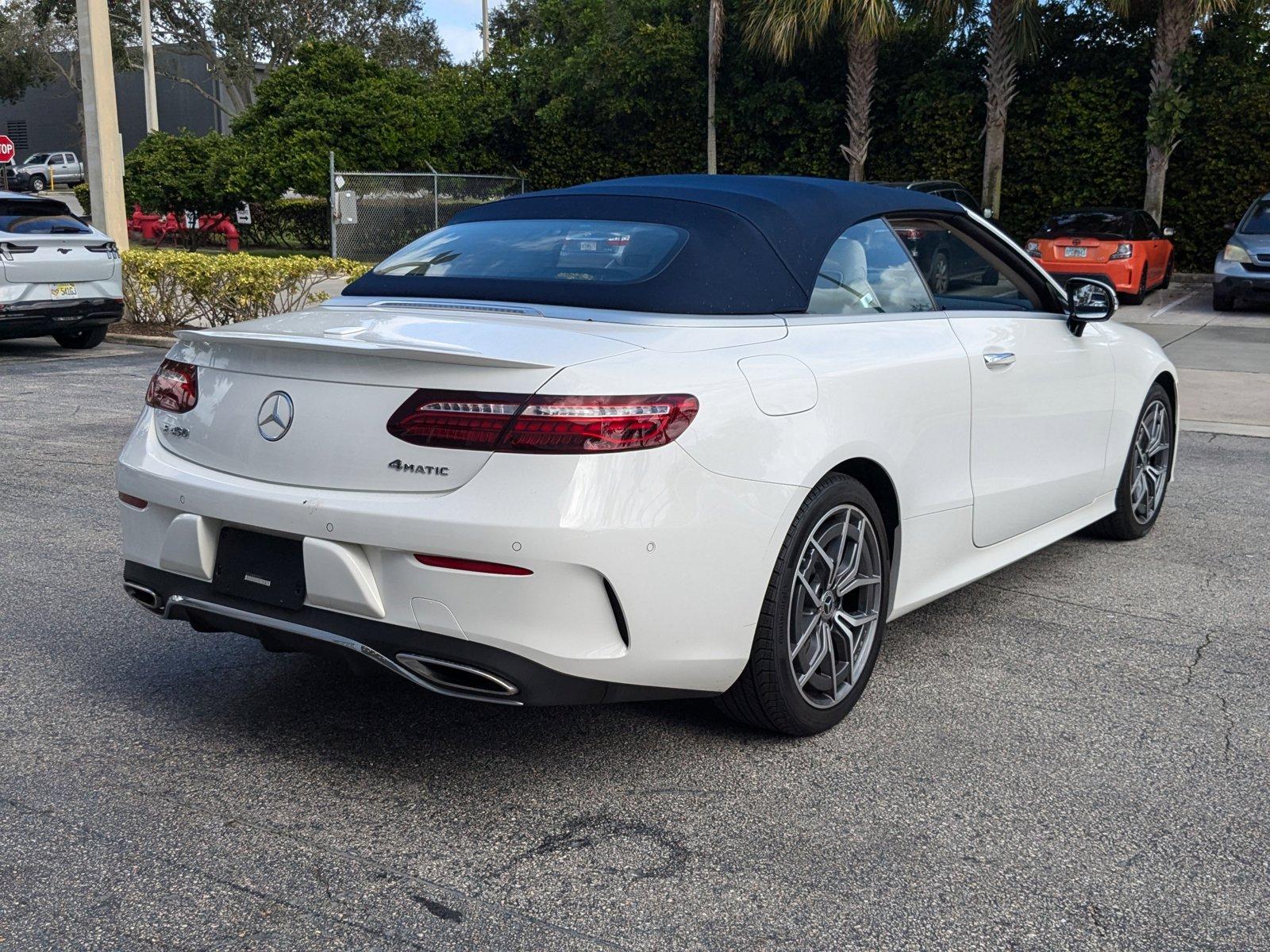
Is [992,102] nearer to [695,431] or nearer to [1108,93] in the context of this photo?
A: [1108,93]

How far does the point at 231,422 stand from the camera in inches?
134

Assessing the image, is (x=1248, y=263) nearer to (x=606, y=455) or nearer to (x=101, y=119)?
(x=101, y=119)

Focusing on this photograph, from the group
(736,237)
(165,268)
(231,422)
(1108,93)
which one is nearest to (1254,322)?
(1108,93)

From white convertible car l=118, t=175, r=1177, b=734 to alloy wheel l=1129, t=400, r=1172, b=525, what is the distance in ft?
5.17

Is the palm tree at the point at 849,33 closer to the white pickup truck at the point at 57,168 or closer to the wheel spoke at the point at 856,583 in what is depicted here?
the wheel spoke at the point at 856,583

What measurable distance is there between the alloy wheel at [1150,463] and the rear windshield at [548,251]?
114 inches

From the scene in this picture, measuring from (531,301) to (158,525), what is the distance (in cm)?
119

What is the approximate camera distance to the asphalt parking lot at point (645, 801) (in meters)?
2.72

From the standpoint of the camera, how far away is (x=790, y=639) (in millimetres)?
3490

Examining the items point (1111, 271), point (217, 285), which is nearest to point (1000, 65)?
point (1111, 271)

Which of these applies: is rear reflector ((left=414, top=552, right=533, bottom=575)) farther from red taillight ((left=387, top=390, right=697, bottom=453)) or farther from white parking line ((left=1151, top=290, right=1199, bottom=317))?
white parking line ((left=1151, top=290, right=1199, bottom=317))

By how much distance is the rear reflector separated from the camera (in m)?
2.98

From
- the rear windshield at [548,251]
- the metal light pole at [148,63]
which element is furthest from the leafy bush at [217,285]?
the metal light pole at [148,63]

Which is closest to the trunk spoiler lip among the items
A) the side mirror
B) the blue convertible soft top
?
the blue convertible soft top
